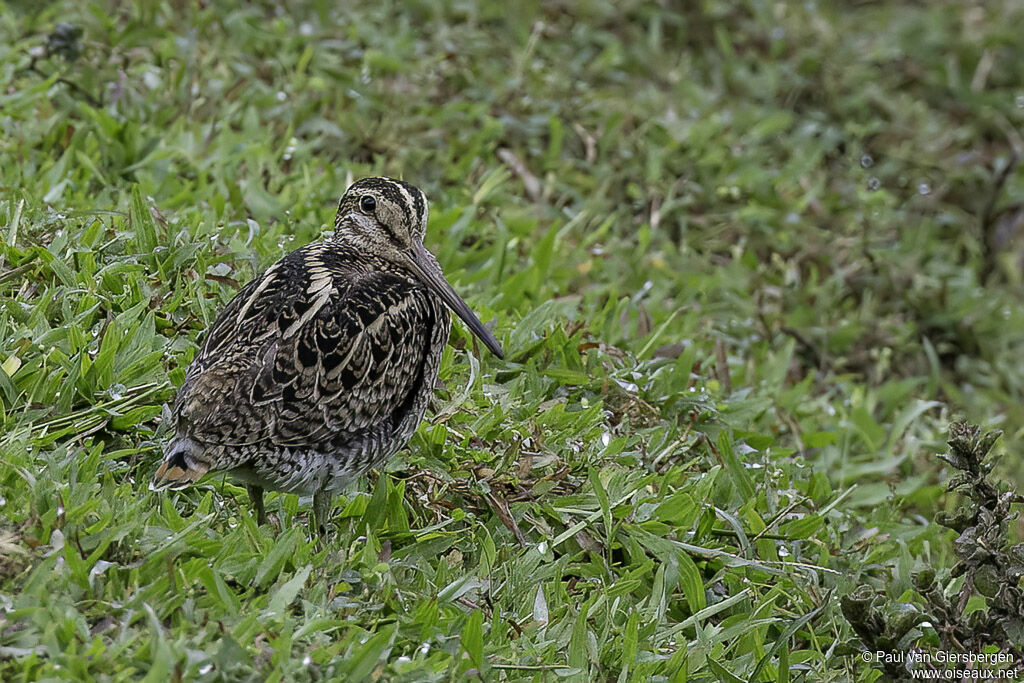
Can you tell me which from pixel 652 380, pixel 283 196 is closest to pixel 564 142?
pixel 283 196

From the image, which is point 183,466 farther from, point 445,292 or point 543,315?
point 543,315

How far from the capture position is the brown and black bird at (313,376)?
3.54 meters

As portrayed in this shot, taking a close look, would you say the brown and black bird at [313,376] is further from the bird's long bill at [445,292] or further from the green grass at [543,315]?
the green grass at [543,315]

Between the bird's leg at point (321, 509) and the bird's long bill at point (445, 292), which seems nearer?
the bird's leg at point (321, 509)

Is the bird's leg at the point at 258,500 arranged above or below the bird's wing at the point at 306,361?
below

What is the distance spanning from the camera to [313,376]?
145 inches

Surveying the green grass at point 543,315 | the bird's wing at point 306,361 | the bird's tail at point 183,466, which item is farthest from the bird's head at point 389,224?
the bird's tail at point 183,466

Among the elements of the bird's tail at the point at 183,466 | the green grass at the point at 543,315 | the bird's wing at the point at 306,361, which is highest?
the bird's wing at the point at 306,361

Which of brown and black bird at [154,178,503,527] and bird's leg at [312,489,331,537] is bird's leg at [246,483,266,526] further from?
bird's leg at [312,489,331,537]

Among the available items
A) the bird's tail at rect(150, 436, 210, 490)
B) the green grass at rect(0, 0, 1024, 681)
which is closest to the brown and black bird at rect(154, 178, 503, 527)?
the bird's tail at rect(150, 436, 210, 490)

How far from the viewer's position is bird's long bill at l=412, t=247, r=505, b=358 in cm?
417

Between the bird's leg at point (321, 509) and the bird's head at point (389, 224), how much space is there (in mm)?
786

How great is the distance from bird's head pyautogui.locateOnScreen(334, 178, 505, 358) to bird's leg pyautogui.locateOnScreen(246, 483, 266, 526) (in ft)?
2.97

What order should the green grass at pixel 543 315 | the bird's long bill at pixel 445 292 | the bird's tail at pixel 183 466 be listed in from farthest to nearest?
1. the bird's long bill at pixel 445 292
2. the green grass at pixel 543 315
3. the bird's tail at pixel 183 466
